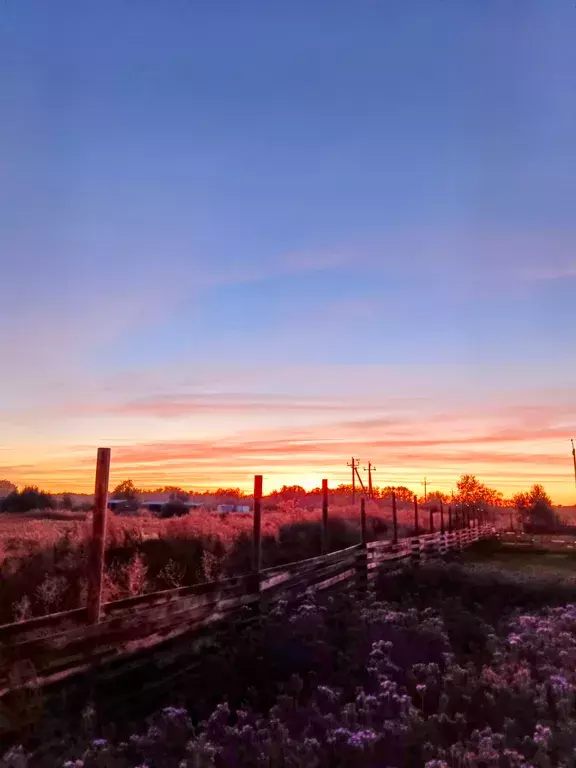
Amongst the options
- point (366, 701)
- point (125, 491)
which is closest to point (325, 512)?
point (366, 701)

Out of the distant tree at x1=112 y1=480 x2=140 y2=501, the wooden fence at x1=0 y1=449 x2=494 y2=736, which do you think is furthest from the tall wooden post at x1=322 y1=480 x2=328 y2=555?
the distant tree at x1=112 y1=480 x2=140 y2=501

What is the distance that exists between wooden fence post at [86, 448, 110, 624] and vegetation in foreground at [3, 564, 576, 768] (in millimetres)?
1267

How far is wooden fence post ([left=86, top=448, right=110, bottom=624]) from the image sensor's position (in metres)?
7.13

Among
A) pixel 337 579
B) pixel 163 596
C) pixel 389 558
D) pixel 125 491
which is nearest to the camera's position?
pixel 163 596

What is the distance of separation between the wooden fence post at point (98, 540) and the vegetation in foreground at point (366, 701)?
1267 millimetres

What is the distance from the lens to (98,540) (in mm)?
7582

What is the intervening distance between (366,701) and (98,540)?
332cm

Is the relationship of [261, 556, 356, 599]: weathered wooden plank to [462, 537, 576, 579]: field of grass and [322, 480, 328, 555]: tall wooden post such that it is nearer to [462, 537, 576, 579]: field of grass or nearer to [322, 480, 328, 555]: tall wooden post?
[322, 480, 328, 555]: tall wooden post

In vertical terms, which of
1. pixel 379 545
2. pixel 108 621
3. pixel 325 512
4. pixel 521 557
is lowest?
pixel 521 557

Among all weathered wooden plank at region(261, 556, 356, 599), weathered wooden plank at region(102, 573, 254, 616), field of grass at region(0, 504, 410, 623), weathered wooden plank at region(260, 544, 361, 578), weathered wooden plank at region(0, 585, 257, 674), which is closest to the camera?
weathered wooden plank at region(0, 585, 257, 674)

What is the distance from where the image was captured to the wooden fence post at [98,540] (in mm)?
7129

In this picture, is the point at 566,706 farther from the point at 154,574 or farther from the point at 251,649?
the point at 154,574

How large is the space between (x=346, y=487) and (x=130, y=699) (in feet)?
484

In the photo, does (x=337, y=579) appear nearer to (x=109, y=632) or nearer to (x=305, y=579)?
(x=305, y=579)
